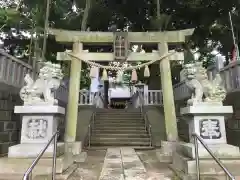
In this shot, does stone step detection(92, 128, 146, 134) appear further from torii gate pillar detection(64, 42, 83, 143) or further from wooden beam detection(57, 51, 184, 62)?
wooden beam detection(57, 51, 184, 62)

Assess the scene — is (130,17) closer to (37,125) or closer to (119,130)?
(119,130)

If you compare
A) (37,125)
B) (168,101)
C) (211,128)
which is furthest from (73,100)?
(211,128)

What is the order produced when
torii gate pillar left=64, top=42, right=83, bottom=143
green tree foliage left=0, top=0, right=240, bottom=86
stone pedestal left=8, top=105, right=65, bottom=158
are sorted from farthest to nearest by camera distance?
1. green tree foliage left=0, top=0, right=240, bottom=86
2. torii gate pillar left=64, top=42, right=83, bottom=143
3. stone pedestal left=8, top=105, right=65, bottom=158

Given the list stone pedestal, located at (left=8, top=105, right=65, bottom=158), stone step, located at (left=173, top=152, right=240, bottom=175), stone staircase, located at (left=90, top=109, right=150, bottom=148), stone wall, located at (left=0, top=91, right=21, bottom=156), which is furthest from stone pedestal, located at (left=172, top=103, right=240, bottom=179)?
stone staircase, located at (left=90, top=109, right=150, bottom=148)

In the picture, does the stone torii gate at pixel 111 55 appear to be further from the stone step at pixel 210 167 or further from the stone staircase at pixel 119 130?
the stone step at pixel 210 167

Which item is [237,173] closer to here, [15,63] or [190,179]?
[190,179]

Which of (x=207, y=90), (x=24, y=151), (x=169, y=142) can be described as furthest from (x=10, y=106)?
(x=207, y=90)

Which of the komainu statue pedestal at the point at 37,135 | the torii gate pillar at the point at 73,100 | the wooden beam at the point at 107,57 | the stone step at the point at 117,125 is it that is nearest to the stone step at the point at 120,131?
the stone step at the point at 117,125

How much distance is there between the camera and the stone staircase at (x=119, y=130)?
32.8 ft

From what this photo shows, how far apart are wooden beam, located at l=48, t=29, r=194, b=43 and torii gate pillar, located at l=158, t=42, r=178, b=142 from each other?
0.29 m

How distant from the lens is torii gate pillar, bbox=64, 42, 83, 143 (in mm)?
7094

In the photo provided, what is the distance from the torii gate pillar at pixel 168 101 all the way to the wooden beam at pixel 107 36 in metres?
0.29

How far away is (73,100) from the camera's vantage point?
24.1 ft

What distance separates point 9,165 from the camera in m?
3.94
